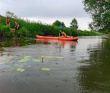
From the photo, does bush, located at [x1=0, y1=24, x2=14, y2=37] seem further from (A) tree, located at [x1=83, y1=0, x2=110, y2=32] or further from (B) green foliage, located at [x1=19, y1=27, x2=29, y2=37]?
(A) tree, located at [x1=83, y1=0, x2=110, y2=32]

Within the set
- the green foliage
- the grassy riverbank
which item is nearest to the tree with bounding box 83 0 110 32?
the grassy riverbank

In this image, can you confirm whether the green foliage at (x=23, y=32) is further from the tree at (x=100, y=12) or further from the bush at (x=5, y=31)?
the tree at (x=100, y=12)

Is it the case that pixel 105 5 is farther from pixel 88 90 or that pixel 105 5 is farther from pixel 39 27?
pixel 39 27

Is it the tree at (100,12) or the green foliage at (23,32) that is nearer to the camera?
the tree at (100,12)

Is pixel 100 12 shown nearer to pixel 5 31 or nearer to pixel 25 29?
pixel 5 31

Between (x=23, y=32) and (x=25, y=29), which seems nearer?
(x=23, y=32)

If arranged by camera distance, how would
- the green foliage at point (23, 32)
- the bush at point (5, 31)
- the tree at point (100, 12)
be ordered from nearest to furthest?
the tree at point (100, 12), the bush at point (5, 31), the green foliage at point (23, 32)

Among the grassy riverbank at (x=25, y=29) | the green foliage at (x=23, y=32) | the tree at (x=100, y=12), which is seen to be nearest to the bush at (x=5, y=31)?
the grassy riverbank at (x=25, y=29)

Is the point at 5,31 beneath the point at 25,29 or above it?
beneath

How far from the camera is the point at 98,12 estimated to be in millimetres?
13211

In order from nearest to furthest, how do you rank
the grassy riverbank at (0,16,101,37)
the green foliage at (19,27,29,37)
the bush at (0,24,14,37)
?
the bush at (0,24,14,37)
the grassy riverbank at (0,16,101,37)
the green foliage at (19,27,29,37)

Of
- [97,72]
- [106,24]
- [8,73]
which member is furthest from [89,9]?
[8,73]

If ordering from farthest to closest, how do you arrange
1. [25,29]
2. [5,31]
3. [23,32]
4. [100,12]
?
1. [25,29]
2. [23,32]
3. [5,31]
4. [100,12]

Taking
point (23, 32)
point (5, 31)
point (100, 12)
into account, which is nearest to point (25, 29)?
point (23, 32)
